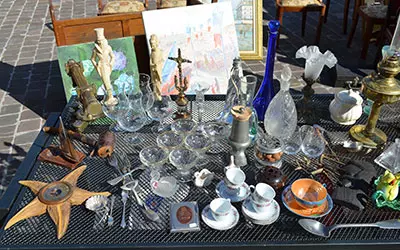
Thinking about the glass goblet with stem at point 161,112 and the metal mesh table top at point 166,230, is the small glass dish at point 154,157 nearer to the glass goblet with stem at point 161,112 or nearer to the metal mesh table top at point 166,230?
the metal mesh table top at point 166,230

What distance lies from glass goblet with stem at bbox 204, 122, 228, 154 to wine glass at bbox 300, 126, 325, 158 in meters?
0.51

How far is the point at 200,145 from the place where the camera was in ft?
7.31

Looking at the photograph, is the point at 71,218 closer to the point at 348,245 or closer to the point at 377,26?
the point at 348,245

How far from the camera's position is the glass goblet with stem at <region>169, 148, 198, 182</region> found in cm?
208

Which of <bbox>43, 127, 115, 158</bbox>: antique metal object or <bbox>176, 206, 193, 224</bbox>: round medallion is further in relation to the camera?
<bbox>43, 127, 115, 158</bbox>: antique metal object

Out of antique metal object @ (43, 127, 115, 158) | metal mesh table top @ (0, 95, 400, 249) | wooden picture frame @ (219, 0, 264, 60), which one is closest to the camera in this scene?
metal mesh table top @ (0, 95, 400, 249)

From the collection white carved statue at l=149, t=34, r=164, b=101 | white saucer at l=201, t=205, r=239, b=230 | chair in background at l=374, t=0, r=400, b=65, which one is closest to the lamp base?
white saucer at l=201, t=205, r=239, b=230

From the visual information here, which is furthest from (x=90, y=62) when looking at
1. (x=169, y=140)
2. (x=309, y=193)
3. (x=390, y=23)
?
(x=390, y=23)

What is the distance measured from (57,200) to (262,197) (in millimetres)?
1075

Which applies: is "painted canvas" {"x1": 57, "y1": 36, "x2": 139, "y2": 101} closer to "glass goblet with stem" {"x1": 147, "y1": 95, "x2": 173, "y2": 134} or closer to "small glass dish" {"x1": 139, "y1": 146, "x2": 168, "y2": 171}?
"glass goblet with stem" {"x1": 147, "y1": 95, "x2": 173, "y2": 134}

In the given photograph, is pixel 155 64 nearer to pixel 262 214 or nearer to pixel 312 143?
pixel 312 143

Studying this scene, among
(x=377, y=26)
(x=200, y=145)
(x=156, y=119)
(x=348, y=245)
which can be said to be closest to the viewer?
(x=348, y=245)

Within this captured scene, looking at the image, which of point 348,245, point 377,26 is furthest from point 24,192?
point 377,26

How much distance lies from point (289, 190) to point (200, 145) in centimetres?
60
